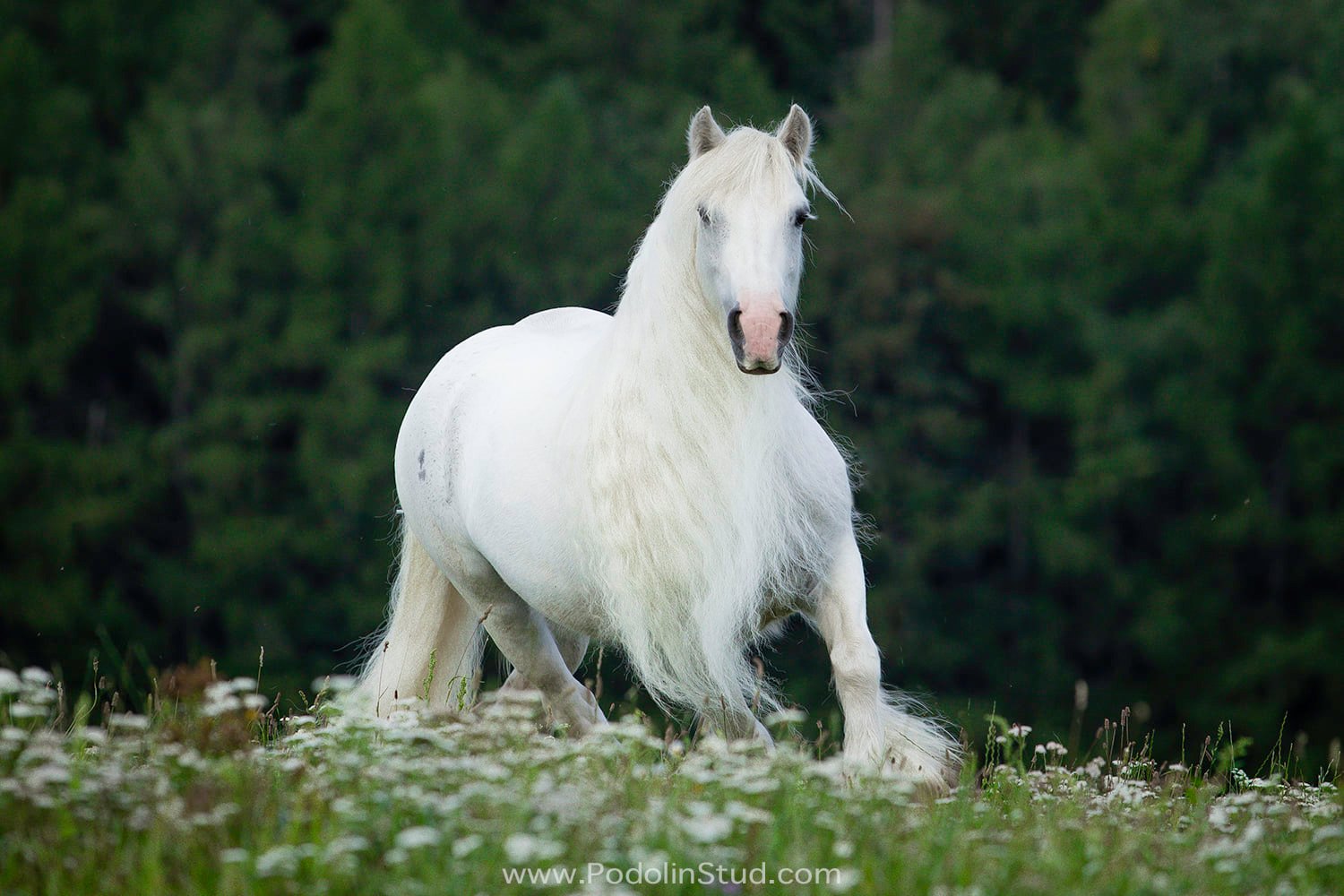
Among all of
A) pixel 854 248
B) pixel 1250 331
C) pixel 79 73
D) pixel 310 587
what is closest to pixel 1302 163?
pixel 1250 331

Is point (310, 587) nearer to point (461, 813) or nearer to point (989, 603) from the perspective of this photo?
point (989, 603)

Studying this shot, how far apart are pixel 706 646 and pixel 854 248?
78.6 feet

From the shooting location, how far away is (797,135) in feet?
17.4

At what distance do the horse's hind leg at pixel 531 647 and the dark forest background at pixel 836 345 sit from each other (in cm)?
1851

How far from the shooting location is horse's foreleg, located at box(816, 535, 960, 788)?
4816 mm

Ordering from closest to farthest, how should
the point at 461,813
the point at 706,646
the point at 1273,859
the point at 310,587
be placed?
1. the point at 461,813
2. the point at 1273,859
3. the point at 706,646
4. the point at 310,587

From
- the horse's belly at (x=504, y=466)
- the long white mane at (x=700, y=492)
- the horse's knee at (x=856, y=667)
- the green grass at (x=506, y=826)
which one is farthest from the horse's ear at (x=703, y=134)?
the green grass at (x=506, y=826)

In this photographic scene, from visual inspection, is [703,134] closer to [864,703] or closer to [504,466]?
[504,466]

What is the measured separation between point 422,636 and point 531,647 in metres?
0.61

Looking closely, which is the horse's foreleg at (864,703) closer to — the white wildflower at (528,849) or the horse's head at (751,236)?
the horse's head at (751,236)

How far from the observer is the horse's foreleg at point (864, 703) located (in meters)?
4.82

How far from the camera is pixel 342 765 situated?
374 centimetres

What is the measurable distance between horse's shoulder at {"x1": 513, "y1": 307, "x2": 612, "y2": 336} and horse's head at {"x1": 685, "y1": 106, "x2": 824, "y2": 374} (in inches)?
59.3

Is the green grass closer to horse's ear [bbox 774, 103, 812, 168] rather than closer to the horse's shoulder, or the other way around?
horse's ear [bbox 774, 103, 812, 168]
